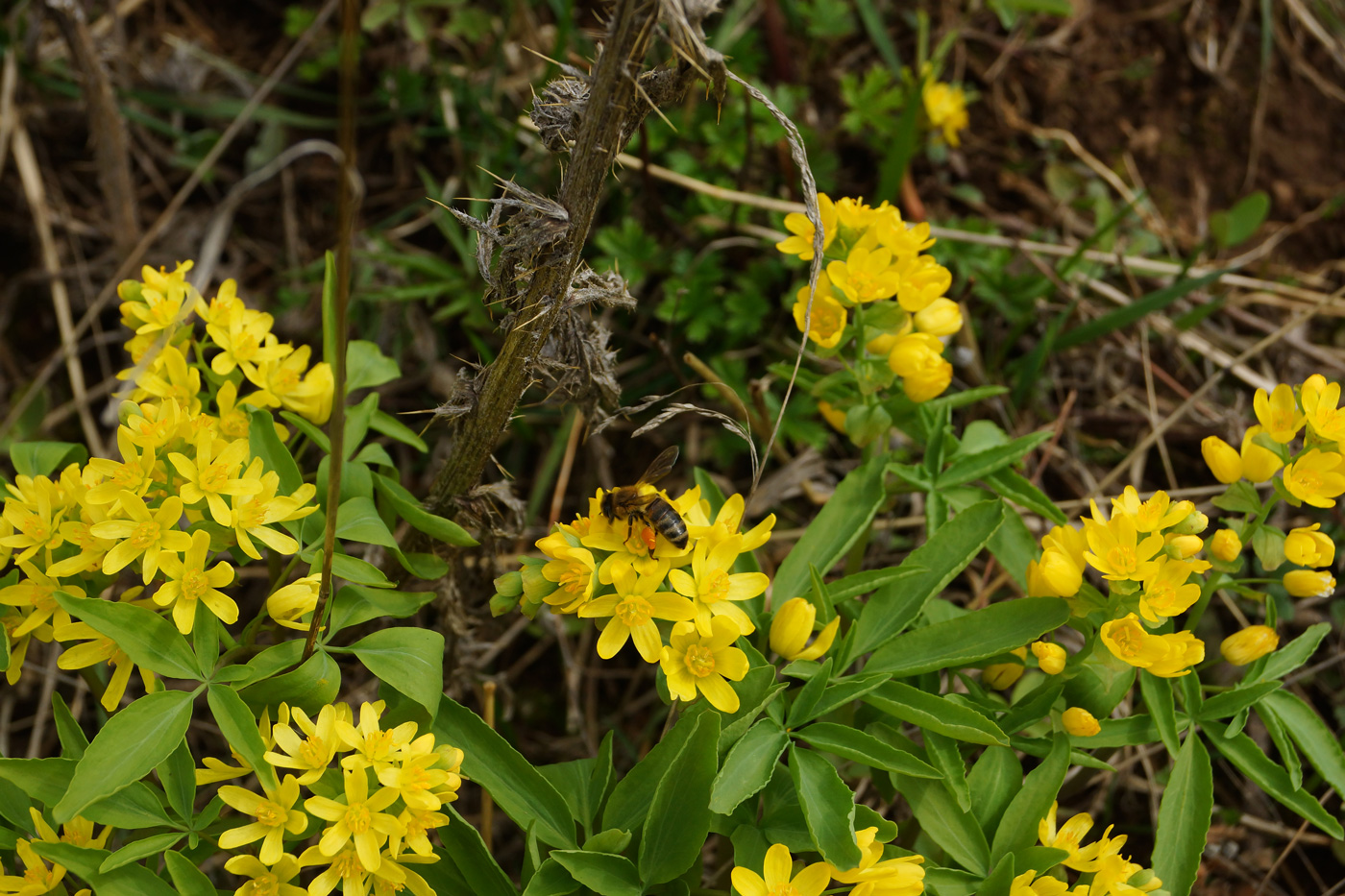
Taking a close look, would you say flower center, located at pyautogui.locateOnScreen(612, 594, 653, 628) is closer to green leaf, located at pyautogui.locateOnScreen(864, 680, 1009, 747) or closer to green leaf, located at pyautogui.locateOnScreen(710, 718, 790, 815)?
green leaf, located at pyautogui.locateOnScreen(710, 718, 790, 815)

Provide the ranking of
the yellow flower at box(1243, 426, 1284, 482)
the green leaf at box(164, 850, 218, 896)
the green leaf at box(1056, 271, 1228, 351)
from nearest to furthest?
1. the green leaf at box(164, 850, 218, 896)
2. the yellow flower at box(1243, 426, 1284, 482)
3. the green leaf at box(1056, 271, 1228, 351)

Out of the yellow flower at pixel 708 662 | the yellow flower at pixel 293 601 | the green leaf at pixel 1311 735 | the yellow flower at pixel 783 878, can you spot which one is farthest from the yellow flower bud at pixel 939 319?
the yellow flower at pixel 293 601

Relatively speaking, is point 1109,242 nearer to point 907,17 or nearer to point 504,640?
point 907,17

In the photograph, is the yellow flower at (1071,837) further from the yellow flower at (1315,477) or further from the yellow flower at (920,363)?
the yellow flower at (920,363)

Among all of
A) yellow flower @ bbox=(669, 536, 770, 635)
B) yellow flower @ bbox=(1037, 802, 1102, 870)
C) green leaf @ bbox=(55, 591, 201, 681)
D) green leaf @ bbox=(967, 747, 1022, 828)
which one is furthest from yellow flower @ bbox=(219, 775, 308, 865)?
yellow flower @ bbox=(1037, 802, 1102, 870)

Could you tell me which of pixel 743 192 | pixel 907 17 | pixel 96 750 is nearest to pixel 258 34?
pixel 743 192
